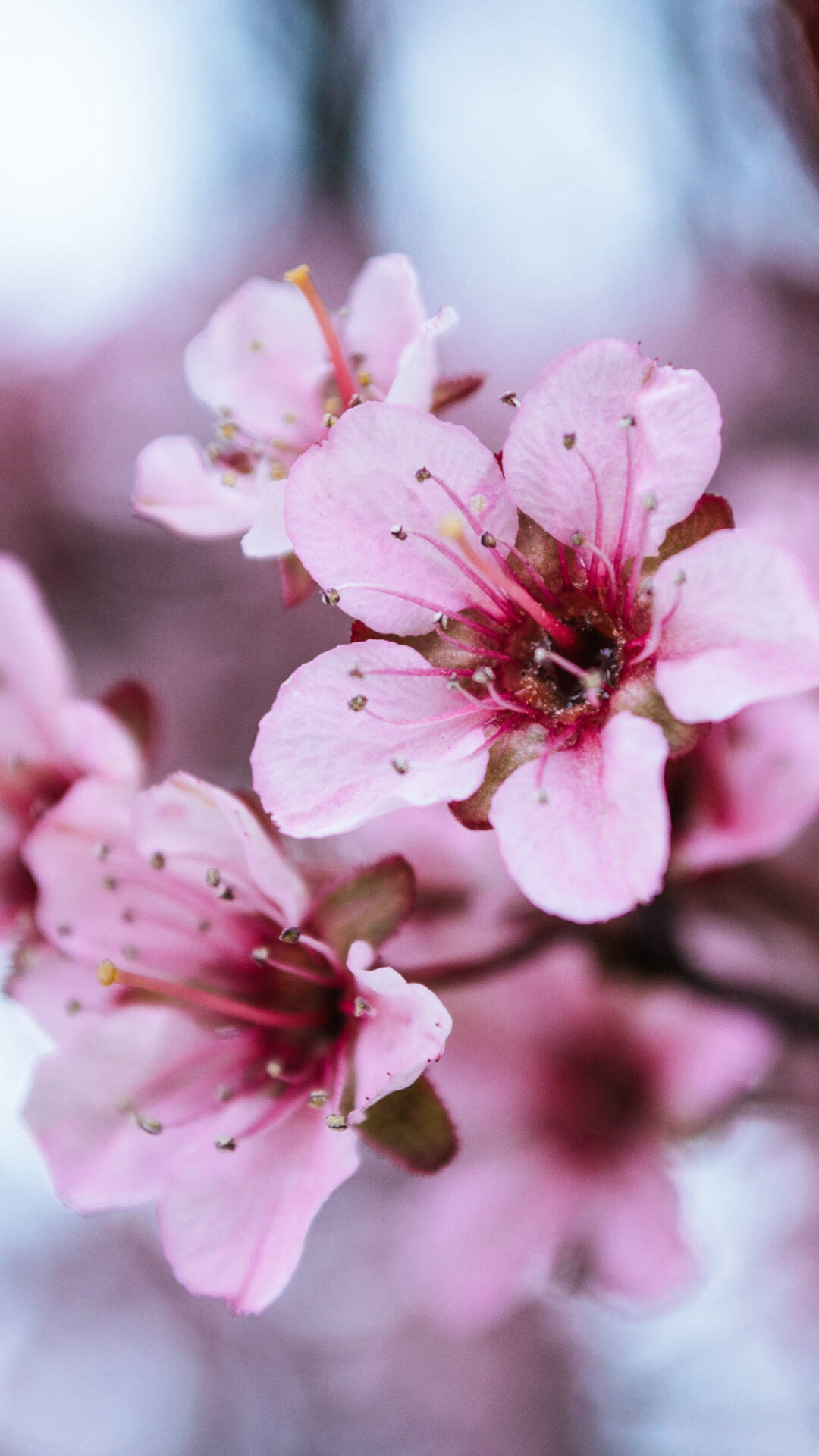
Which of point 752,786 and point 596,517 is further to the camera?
point 752,786

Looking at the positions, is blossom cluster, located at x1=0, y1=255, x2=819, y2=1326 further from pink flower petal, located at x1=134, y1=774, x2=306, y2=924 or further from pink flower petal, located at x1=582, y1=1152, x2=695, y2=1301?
pink flower petal, located at x1=582, y1=1152, x2=695, y2=1301

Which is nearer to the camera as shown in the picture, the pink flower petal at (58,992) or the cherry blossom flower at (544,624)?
the cherry blossom flower at (544,624)

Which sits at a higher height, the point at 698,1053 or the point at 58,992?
the point at 58,992

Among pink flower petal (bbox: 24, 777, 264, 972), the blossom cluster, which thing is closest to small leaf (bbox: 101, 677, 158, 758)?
the blossom cluster

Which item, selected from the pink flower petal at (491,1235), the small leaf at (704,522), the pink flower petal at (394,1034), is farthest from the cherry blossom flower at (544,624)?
the pink flower petal at (491,1235)

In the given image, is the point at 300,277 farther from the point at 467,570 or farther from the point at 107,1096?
the point at 107,1096

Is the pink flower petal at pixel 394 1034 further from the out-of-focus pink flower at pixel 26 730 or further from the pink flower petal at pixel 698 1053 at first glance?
the pink flower petal at pixel 698 1053

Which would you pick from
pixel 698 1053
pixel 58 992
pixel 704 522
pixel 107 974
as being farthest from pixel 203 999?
pixel 698 1053
